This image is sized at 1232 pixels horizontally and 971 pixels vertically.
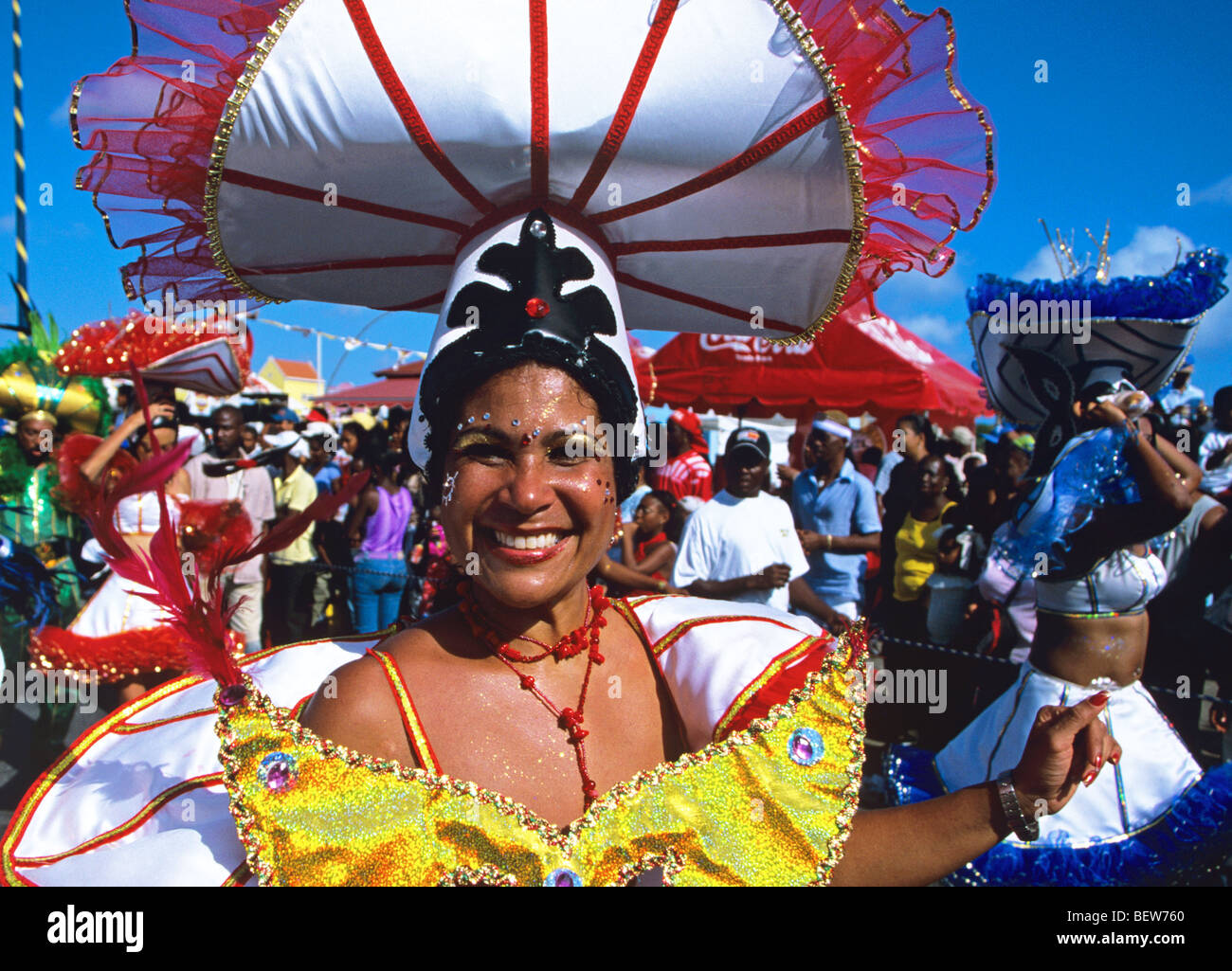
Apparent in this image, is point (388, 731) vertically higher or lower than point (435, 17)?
lower

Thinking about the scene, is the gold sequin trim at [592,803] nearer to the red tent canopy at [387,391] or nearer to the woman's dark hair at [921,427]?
the woman's dark hair at [921,427]

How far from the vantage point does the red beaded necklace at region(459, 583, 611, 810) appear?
1.53 meters

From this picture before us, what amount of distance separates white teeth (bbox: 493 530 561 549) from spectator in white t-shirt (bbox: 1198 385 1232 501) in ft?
16.5

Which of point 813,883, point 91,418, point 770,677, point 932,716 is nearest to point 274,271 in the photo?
point 770,677

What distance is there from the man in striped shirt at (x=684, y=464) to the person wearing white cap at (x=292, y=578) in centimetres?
302

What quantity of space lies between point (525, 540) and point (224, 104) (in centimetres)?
87

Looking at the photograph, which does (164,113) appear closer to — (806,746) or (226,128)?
(226,128)

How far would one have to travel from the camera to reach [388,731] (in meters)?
1.39

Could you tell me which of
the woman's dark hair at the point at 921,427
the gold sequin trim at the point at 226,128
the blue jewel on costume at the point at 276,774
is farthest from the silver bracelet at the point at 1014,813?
the woman's dark hair at the point at 921,427

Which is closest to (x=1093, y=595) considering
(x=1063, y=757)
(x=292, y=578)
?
(x=1063, y=757)

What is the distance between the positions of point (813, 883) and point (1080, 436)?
Answer: 284cm

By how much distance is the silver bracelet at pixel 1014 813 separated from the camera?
4.67ft
